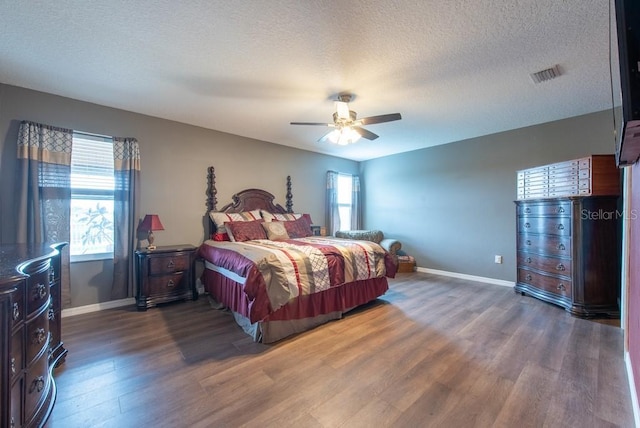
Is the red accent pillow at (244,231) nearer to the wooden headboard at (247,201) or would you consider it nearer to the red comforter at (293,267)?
the red comforter at (293,267)

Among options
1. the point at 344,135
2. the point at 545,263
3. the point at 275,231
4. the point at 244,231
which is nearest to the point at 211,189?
the point at 244,231

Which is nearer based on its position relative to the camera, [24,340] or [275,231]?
[24,340]

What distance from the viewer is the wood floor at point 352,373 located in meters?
1.51

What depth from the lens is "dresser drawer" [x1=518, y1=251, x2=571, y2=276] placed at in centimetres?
308

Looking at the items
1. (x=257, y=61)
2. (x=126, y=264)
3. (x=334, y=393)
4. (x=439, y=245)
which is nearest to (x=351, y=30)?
(x=257, y=61)

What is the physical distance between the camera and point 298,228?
4320 millimetres

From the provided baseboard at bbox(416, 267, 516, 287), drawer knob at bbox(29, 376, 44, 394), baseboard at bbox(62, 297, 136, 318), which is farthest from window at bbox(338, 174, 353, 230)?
drawer knob at bbox(29, 376, 44, 394)

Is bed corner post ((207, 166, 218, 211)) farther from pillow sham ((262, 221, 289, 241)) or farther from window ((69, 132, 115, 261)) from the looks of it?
window ((69, 132, 115, 261))

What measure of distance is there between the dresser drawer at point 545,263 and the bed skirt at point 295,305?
2.02 m

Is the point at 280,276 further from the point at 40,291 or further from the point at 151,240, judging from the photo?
the point at 151,240

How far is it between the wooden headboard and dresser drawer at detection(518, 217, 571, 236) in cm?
363

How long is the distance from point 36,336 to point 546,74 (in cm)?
422

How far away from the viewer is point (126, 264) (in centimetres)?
328

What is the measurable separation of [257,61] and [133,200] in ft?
7.75
